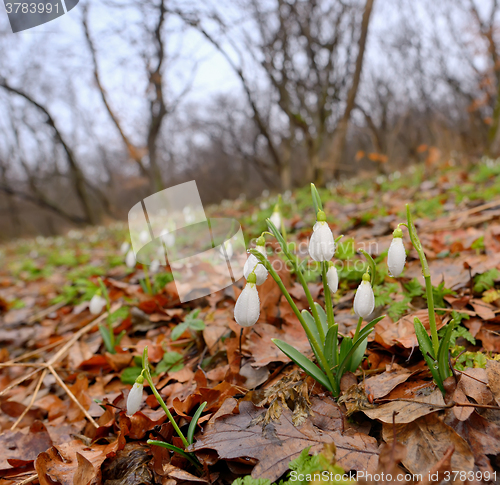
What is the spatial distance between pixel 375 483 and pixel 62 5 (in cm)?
273

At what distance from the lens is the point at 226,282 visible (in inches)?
92.5

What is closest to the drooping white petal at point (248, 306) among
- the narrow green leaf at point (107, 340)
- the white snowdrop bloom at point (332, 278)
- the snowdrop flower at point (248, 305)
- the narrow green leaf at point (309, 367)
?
the snowdrop flower at point (248, 305)

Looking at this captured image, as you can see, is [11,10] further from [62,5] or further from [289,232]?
[289,232]

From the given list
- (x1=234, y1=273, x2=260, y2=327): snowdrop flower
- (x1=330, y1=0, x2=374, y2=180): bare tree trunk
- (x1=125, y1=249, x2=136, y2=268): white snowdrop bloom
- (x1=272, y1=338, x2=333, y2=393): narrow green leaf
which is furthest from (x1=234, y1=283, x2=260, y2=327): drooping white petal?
(x1=330, y1=0, x2=374, y2=180): bare tree trunk

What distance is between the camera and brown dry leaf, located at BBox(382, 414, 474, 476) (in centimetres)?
87

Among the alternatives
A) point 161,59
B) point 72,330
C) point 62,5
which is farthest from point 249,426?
point 161,59

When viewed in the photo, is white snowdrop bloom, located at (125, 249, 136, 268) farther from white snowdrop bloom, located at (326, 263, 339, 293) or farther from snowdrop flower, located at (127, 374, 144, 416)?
white snowdrop bloom, located at (326, 263, 339, 293)

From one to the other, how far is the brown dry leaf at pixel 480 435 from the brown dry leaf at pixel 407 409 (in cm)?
5

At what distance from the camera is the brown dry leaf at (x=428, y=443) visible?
0.87 meters

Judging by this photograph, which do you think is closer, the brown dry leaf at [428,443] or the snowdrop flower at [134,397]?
the brown dry leaf at [428,443]

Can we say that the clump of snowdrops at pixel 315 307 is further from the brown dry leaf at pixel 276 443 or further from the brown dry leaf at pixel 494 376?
the brown dry leaf at pixel 494 376

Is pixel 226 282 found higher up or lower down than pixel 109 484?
higher up

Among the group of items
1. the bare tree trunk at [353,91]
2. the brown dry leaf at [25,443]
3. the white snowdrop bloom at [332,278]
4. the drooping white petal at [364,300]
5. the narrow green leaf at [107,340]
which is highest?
the bare tree trunk at [353,91]

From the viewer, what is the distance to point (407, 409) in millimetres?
999
